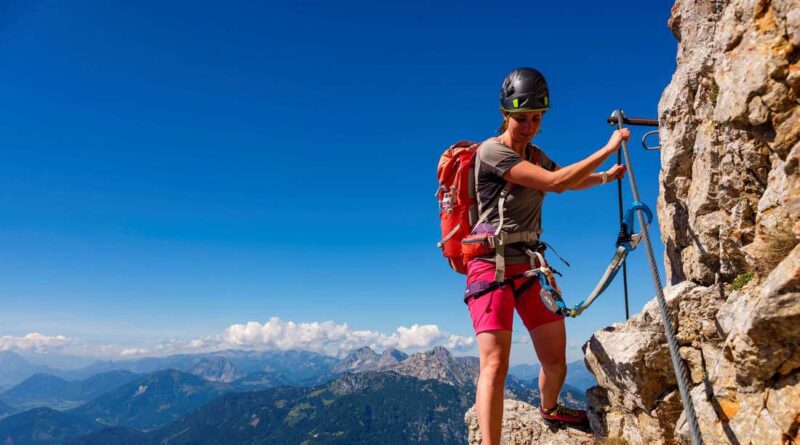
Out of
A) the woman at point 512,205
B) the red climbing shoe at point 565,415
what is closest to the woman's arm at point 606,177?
the woman at point 512,205

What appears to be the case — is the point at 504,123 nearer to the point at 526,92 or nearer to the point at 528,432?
the point at 526,92

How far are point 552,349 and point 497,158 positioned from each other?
3634 millimetres

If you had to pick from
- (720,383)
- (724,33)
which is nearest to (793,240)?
(720,383)

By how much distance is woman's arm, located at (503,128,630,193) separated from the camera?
→ 20.4ft

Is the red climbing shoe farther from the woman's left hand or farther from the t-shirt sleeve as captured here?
the t-shirt sleeve

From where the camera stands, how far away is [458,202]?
789 cm

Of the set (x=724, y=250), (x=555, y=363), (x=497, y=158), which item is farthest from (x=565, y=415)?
(x=497, y=158)

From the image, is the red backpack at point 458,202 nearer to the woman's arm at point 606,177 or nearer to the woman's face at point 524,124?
the woman's face at point 524,124

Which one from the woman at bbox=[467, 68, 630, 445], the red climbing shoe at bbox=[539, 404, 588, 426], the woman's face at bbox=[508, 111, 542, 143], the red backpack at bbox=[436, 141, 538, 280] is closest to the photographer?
the woman at bbox=[467, 68, 630, 445]

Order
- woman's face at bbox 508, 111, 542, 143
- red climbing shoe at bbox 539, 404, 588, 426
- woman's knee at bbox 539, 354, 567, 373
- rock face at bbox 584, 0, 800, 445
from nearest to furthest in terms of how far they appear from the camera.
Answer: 1. rock face at bbox 584, 0, 800, 445
2. woman's face at bbox 508, 111, 542, 143
3. woman's knee at bbox 539, 354, 567, 373
4. red climbing shoe at bbox 539, 404, 588, 426

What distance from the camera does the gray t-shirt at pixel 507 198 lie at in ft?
22.9

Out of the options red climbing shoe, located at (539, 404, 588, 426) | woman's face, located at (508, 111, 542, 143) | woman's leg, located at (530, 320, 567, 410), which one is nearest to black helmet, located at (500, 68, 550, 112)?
woman's face, located at (508, 111, 542, 143)

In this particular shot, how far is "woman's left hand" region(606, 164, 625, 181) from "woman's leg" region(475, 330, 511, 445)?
2898mm

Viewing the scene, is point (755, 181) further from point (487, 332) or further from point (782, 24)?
point (487, 332)
